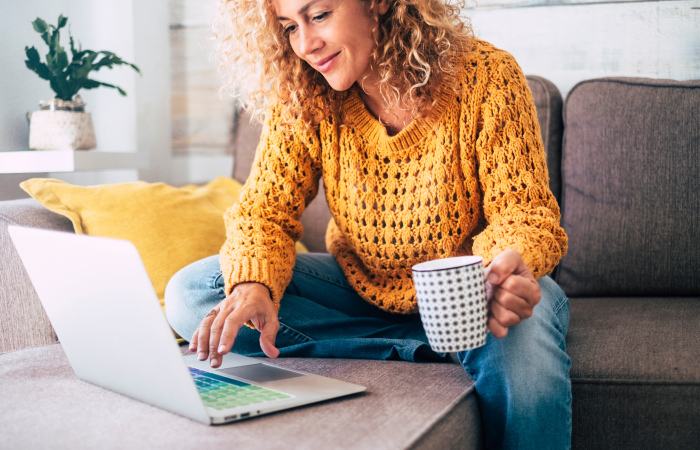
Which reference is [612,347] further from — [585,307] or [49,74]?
[49,74]

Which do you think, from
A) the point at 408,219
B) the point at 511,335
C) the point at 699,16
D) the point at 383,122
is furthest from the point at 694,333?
the point at 699,16

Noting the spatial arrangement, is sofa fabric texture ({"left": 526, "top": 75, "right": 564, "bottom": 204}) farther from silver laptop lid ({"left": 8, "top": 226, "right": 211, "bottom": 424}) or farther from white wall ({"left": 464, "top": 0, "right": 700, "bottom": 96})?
silver laptop lid ({"left": 8, "top": 226, "right": 211, "bottom": 424})

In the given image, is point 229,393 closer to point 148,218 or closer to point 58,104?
point 148,218

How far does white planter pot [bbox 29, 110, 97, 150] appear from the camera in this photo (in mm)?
1513

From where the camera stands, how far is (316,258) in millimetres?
1281

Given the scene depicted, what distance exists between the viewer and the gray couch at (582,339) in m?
0.70

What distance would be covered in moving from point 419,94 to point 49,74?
980 mm

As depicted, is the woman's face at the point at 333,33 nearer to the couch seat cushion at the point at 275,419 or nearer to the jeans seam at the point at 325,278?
the jeans seam at the point at 325,278

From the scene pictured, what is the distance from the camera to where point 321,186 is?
1718 millimetres

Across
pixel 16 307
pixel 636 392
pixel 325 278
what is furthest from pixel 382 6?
pixel 16 307

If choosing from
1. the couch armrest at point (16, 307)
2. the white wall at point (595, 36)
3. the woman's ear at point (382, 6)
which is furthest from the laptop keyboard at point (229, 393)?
the white wall at point (595, 36)

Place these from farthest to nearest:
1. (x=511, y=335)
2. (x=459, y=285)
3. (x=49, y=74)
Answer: (x=49, y=74) < (x=511, y=335) < (x=459, y=285)

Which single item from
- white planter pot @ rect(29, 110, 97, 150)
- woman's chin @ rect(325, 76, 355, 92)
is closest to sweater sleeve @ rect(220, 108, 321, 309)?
woman's chin @ rect(325, 76, 355, 92)

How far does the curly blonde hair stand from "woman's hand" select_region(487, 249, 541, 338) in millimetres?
380
